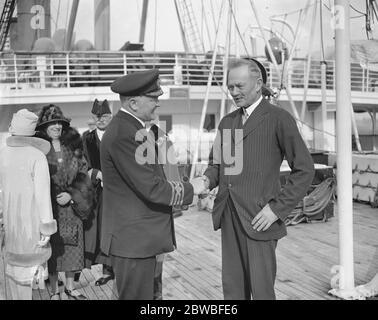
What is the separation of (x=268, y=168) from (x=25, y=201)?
1493 mm

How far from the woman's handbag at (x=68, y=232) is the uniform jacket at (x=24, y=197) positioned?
67cm

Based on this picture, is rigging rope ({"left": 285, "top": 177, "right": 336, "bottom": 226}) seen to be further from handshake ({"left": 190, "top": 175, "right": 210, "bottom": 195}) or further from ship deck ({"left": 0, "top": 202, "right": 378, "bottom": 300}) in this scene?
handshake ({"left": 190, "top": 175, "right": 210, "bottom": 195})

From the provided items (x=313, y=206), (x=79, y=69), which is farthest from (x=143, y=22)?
(x=313, y=206)

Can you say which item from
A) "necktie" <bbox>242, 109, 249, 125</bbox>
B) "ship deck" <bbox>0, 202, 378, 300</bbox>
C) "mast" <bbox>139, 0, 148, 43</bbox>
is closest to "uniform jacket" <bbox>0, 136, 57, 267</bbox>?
"ship deck" <bbox>0, 202, 378, 300</bbox>

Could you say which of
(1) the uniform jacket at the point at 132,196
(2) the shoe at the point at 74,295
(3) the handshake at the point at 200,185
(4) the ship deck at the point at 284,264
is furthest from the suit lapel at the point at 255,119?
(2) the shoe at the point at 74,295

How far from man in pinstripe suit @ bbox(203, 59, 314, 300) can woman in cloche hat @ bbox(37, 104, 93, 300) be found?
1.38m

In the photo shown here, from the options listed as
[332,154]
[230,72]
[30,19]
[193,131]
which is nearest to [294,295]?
[230,72]

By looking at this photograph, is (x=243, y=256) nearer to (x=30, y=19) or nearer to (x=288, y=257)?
(x=288, y=257)

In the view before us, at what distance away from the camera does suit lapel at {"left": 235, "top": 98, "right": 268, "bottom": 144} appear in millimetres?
2443

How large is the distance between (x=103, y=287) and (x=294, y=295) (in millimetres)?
1650

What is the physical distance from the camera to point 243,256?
2.51m

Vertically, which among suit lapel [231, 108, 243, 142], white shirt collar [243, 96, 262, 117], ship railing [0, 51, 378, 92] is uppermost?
ship railing [0, 51, 378, 92]

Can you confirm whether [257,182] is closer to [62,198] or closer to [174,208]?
[174,208]

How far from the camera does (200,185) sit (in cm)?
259
